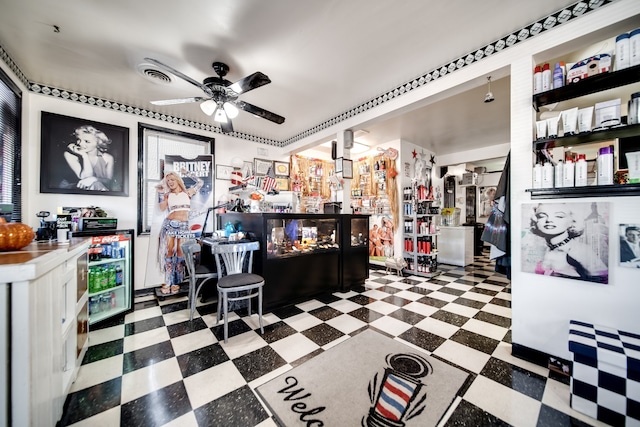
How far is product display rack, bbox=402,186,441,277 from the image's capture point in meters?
4.73

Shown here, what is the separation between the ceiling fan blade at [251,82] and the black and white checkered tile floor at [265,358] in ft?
8.64

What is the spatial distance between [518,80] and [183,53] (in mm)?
3448

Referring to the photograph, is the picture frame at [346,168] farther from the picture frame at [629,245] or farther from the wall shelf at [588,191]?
the picture frame at [629,245]

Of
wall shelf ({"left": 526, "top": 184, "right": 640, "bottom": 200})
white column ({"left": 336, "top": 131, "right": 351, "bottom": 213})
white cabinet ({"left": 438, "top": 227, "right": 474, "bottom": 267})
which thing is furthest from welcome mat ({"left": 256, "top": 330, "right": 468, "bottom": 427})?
white cabinet ({"left": 438, "top": 227, "right": 474, "bottom": 267})

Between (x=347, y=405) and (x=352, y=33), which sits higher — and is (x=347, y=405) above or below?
below

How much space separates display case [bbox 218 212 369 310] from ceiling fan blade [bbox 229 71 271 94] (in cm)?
142

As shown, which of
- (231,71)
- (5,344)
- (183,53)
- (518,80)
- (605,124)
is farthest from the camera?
(231,71)

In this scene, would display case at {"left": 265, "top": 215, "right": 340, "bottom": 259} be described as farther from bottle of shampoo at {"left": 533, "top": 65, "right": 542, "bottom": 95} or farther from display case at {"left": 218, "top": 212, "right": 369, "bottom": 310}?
bottle of shampoo at {"left": 533, "top": 65, "right": 542, "bottom": 95}

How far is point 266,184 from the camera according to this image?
3.67 m

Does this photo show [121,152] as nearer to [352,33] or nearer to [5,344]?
[5,344]

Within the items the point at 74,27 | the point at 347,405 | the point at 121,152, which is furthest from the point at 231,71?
the point at 347,405

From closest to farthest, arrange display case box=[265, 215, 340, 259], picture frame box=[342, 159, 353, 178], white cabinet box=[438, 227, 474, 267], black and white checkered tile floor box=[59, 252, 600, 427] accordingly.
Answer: black and white checkered tile floor box=[59, 252, 600, 427] → display case box=[265, 215, 340, 259] → picture frame box=[342, 159, 353, 178] → white cabinet box=[438, 227, 474, 267]

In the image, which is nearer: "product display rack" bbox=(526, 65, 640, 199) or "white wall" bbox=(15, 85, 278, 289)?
"product display rack" bbox=(526, 65, 640, 199)

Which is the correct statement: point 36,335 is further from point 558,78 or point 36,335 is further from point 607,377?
point 558,78
